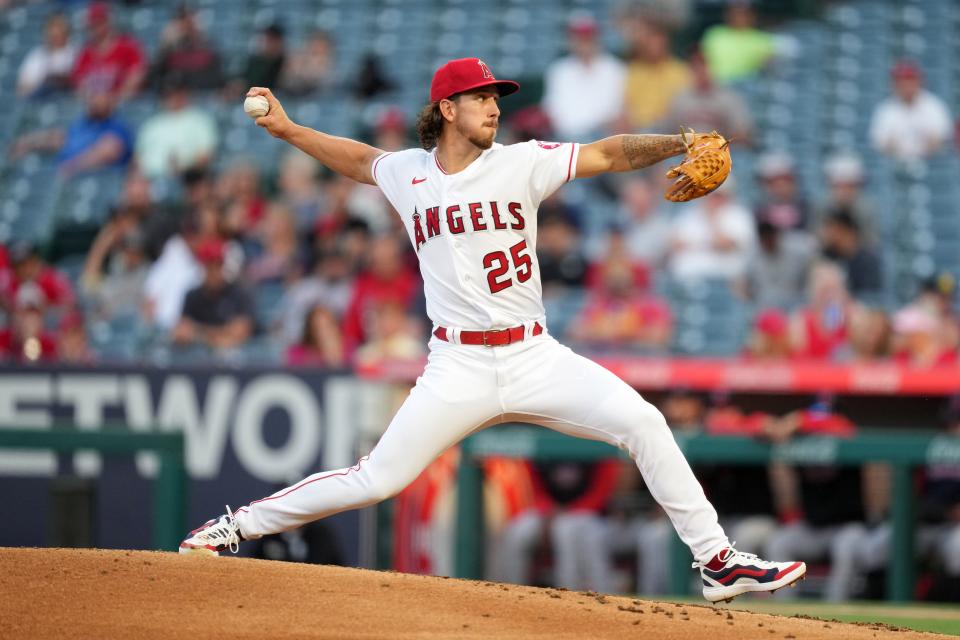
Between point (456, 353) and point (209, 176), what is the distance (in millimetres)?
7282

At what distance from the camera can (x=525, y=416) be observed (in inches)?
197

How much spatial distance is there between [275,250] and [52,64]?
13.0 feet

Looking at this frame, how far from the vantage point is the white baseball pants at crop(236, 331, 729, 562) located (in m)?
4.89

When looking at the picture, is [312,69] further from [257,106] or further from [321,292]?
[257,106]

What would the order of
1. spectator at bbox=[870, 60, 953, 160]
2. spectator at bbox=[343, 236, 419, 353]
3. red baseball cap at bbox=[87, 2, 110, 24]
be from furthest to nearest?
red baseball cap at bbox=[87, 2, 110, 24]
spectator at bbox=[870, 60, 953, 160]
spectator at bbox=[343, 236, 419, 353]

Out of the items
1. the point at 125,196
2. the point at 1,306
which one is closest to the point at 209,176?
the point at 125,196

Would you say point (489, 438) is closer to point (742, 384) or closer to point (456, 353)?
point (742, 384)

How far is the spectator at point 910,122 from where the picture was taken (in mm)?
10750

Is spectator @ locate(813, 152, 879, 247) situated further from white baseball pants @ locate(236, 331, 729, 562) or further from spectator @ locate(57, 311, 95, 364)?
white baseball pants @ locate(236, 331, 729, 562)

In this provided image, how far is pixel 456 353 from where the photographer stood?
197 inches

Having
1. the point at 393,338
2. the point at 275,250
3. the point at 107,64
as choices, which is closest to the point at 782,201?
the point at 393,338

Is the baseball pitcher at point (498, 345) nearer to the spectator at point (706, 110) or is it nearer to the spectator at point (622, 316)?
the spectator at point (622, 316)

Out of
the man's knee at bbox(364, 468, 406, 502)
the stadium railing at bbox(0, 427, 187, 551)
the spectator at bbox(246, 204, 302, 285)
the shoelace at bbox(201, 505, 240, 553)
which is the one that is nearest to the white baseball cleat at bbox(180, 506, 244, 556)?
the shoelace at bbox(201, 505, 240, 553)

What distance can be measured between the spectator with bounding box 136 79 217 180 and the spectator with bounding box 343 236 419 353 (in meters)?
2.77
